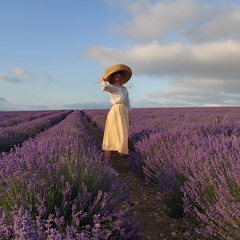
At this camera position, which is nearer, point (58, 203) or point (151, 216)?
point (58, 203)

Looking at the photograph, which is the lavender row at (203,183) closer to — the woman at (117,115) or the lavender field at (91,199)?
the lavender field at (91,199)

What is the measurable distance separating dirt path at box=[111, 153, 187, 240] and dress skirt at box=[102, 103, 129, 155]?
0.55m

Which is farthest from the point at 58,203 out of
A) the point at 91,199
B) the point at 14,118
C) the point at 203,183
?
the point at 14,118

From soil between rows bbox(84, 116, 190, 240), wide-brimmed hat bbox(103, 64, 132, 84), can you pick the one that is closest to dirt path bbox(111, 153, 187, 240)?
soil between rows bbox(84, 116, 190, 240)

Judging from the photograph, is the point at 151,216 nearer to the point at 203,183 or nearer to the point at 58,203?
the point at 203,183

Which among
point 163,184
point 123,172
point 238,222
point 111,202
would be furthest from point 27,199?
point 123,172

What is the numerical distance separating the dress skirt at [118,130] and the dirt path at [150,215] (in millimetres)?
553

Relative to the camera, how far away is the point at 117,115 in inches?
198

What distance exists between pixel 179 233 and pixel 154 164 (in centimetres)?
116

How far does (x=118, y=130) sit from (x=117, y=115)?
0.82 ft

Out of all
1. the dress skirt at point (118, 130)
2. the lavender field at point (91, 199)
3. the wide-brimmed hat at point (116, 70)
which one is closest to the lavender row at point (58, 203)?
the lavender field at point (91, 199)

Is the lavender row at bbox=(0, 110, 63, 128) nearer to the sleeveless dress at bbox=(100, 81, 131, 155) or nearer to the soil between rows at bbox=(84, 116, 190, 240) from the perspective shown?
the sleeveless dress at bbox=(100, 81, 131, 155)

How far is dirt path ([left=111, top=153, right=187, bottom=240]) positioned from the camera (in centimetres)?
275

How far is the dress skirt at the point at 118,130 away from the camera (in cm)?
498
